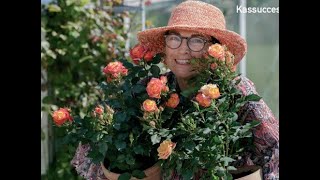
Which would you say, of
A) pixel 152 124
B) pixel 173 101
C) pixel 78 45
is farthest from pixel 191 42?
pixel 78 45

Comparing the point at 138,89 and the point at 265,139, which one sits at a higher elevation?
the point at 138,89

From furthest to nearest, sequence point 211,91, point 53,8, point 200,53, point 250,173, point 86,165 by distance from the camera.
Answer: point 53,8
point 86,165
point 200,53
point 250,173
point 211,91

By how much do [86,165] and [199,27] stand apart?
743mm

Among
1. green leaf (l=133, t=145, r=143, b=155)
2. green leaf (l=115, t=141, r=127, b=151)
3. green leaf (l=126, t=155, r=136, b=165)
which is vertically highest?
green leaf (l=115, t=141, r=127, b=151)

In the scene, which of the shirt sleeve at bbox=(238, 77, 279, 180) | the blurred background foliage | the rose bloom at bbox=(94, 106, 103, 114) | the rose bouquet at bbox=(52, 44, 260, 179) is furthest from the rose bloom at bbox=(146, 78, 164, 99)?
the blurred background foliage

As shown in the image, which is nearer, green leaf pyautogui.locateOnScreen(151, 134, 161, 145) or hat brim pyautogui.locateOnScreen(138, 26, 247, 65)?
green leaf pyautogui.locateOnScreen(151, 134, 161, 145)

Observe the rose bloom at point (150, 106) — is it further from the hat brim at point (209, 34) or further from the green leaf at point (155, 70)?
the hat brim at point (209, 34)

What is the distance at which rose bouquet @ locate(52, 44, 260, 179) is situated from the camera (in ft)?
7.04

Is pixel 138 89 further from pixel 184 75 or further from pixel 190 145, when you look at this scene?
pixel 190 145

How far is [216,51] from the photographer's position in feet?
7.21

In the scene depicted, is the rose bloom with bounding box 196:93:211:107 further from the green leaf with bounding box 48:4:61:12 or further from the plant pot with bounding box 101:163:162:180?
the green leaf with bounding box 48:4:61:12

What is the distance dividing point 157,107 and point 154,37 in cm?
41
